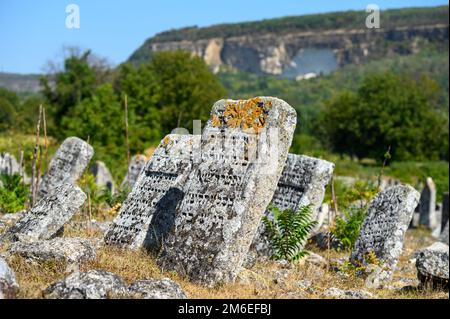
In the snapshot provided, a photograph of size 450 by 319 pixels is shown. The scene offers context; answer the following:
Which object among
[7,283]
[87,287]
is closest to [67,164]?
[7,283]

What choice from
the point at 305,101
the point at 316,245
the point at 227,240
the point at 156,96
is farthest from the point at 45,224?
the point at 305,101

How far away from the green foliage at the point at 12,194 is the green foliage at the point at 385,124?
50.9m

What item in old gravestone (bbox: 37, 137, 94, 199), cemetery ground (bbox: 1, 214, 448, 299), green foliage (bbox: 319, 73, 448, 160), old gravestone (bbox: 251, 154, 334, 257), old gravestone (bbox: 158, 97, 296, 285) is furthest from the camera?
green foliage (bbox: 319, 73, 448, 160)

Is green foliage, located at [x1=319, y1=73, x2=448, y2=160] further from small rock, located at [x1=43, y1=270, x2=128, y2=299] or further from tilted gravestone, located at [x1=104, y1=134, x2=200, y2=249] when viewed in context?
small rock, located at [x1=43, y1=270, x2=128, y2=299]

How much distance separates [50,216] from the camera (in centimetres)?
956

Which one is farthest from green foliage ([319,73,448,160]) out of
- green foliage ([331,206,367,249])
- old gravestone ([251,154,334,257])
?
old gravestone ([251,154,334,257])

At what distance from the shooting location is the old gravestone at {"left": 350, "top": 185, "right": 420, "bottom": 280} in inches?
435

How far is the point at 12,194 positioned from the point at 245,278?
794 cm

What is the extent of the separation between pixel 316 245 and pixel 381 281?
13.1ft

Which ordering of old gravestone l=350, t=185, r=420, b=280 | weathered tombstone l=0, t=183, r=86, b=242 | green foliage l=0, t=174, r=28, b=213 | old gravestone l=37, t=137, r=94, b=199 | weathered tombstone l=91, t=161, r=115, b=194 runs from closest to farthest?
weathered tombstone l=0, t=183, r=86, b=242
old gravestone l=350, t=185, r=420, b=280
green foliage l=0, t=174, r=28, b=213
old gravestone l=37, t=137, r=94, b=199
weathered tombstone l=91, t=161, r=115, b=194

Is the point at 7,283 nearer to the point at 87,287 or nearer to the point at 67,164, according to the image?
the point at 87,287

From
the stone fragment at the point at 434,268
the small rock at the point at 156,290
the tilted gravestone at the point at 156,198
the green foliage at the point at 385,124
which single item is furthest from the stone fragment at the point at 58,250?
the green foliage at the point at 385,124

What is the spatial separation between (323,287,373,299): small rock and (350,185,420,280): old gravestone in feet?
9.23

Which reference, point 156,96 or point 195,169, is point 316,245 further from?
point 156,96
